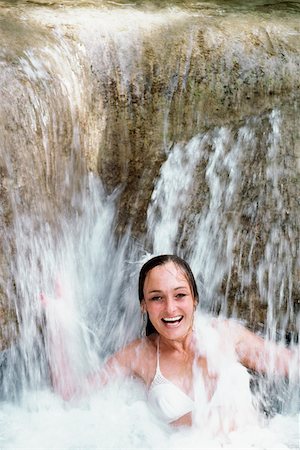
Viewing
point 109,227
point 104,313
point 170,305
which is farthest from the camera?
point 109,227

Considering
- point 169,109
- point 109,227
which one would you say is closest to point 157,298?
point 109,227

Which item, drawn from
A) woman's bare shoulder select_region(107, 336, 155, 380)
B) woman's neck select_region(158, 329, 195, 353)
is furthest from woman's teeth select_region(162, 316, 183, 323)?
woman's bare shoulder select_region(107, 336, 155, 380)

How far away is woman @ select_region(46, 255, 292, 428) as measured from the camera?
3.86 meters

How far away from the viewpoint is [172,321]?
3.86 metres

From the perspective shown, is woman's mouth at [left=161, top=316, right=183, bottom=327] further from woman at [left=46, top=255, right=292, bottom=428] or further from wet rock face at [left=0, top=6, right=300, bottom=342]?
wet rock face at [left=0, top=6, right=300, bottom=342]

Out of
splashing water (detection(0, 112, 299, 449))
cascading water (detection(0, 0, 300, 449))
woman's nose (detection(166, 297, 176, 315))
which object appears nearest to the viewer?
woman's nose (detection(166, 297, 176, 315))

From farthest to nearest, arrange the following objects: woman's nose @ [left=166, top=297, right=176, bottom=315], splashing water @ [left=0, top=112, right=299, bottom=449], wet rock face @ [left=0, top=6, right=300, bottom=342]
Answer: wet rock face @ [left=0, top=6, right=300, bottom=342], splashing water @ [left=0, top=112, right=299, bottom=449], woman's nose @ [left=166, top=297, right=176, bottom=315]

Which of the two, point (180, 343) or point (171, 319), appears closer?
point (171, 319)

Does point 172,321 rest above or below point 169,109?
below

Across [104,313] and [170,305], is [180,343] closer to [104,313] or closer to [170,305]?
[170,305]

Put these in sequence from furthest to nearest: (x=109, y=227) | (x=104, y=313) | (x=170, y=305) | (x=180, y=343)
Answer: (x=109, y=227), (x=104, y=313), (x=180, y=343), (x=170, y=305)

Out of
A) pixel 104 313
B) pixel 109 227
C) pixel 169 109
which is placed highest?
pixel 169 109

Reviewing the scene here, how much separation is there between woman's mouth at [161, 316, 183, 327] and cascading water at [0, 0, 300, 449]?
0.97 ft

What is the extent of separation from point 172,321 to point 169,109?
1.59 metres
